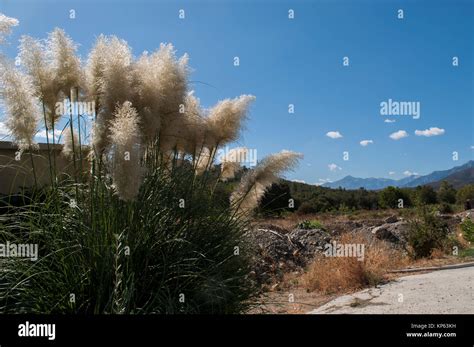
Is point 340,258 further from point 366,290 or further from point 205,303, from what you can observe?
point 205,303

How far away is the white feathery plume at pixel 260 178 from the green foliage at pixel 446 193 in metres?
32.8

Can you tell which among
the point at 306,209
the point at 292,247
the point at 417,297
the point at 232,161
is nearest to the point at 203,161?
the point at 232,161

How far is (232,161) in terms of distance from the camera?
188 inches

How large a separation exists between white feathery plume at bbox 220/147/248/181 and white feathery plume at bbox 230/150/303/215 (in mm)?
287

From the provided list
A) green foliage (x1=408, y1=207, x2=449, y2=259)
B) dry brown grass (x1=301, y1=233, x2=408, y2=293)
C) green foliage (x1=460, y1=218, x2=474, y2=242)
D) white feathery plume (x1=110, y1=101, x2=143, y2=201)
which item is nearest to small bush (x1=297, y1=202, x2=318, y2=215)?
green foliage (x1=408, y1=207, x2=449, y2=259)

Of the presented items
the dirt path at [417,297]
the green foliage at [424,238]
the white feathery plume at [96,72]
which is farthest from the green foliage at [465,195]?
the white feathery plume at [96,72]

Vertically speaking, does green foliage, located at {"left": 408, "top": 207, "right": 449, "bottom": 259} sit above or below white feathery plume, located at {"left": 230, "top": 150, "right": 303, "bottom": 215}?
below

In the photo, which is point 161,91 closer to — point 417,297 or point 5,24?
point 5,24

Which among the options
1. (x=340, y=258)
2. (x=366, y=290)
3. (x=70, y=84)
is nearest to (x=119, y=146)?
(x=70, y=84)

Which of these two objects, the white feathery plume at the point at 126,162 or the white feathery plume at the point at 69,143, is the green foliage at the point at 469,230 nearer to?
the white feathery plume at the point at 69,143

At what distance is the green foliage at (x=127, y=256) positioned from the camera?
352cm

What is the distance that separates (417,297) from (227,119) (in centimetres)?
339

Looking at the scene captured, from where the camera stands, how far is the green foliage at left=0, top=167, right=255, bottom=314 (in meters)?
3.52

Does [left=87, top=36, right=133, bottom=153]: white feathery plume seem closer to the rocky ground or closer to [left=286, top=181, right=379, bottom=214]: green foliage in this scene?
the rocky ground
